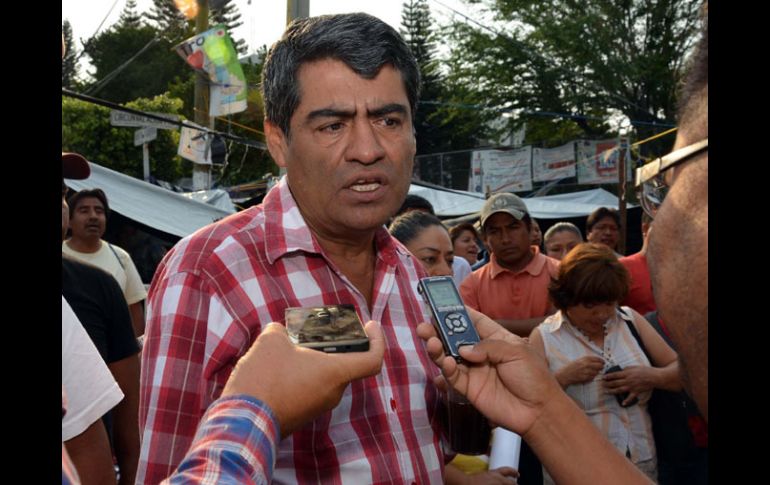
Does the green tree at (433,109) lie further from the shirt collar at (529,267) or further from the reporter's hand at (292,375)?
the reporter's hand at (292,375)

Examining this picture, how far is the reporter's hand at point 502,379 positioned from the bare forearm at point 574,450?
31 millimetres

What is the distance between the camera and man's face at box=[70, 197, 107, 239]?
6.14 metres

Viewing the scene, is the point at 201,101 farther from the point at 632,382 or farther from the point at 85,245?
the point at 632,382

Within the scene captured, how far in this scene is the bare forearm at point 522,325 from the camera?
546 centimetres

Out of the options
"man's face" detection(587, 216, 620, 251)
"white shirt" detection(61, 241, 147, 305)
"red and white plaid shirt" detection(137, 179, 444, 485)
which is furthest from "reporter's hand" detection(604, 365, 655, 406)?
"man's face" detection(587, 216, 620, 251)

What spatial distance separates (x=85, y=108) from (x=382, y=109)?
2581 centimetres

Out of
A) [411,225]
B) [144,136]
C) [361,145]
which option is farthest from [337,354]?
[144,136]

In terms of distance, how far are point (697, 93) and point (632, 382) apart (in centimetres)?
304

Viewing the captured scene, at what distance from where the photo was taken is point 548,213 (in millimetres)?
21906

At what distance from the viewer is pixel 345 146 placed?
2.28 m
